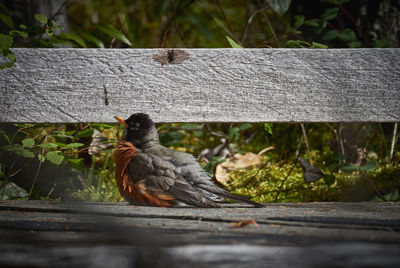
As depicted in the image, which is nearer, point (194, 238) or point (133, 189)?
point (194, 238)

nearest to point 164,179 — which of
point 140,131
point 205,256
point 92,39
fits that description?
point 140,131

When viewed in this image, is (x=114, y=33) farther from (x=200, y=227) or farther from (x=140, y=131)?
(x=200, y=227)

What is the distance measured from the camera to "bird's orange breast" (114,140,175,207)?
1924 mm

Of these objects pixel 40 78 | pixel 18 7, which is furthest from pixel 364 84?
pixel 18 7

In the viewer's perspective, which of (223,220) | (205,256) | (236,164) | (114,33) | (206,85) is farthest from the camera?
(236,164)

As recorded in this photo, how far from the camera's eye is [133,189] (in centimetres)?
195

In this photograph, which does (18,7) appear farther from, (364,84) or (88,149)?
(364,84)

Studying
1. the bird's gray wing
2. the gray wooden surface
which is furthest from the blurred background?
the gray wooden surface

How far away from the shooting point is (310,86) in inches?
94.1

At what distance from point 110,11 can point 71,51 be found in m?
2.84

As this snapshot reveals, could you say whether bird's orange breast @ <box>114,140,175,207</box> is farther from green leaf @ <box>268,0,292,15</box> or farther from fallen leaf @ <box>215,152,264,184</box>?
green leaf @ <box>268,0,292,15</box>

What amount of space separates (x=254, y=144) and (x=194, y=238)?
2.58 meters

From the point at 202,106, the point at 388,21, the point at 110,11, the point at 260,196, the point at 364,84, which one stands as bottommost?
the point at 260,196

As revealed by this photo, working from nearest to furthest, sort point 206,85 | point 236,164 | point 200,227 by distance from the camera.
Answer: point 200,227 → point 206,85 → point 236,164
